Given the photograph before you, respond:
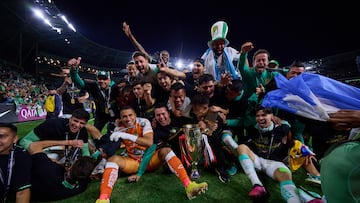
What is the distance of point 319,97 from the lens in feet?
4.07

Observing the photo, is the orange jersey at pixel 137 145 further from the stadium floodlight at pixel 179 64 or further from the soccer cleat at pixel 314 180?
the stadium floodlight at pixel 179 64

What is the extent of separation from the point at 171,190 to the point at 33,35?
28.2m

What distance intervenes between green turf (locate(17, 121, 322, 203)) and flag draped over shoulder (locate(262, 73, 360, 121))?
5.07 feet

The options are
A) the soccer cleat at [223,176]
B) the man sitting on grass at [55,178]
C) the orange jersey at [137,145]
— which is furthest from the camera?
the orange jersey at [137,145]

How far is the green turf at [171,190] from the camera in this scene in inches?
94.0

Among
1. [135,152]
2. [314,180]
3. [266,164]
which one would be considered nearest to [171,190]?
[135,152]

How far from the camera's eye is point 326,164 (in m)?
1.25

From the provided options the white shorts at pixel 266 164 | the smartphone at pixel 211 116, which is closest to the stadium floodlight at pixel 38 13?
the smartphone at pixel 211 116

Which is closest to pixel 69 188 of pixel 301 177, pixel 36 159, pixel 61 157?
pixel 36 159

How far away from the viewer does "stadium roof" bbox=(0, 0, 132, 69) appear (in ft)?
61.0

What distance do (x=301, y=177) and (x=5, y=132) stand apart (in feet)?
13.0

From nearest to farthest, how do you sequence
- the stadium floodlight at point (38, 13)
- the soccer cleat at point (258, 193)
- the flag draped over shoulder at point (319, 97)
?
the flag draped over shoulder at point (319, 97) < the soccer cleat at point (258, 193) < the stadium floodlight at point (38, 13)

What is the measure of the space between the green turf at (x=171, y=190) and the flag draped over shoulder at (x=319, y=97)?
154 centimetres

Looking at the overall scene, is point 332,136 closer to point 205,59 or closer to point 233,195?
point 233,195
